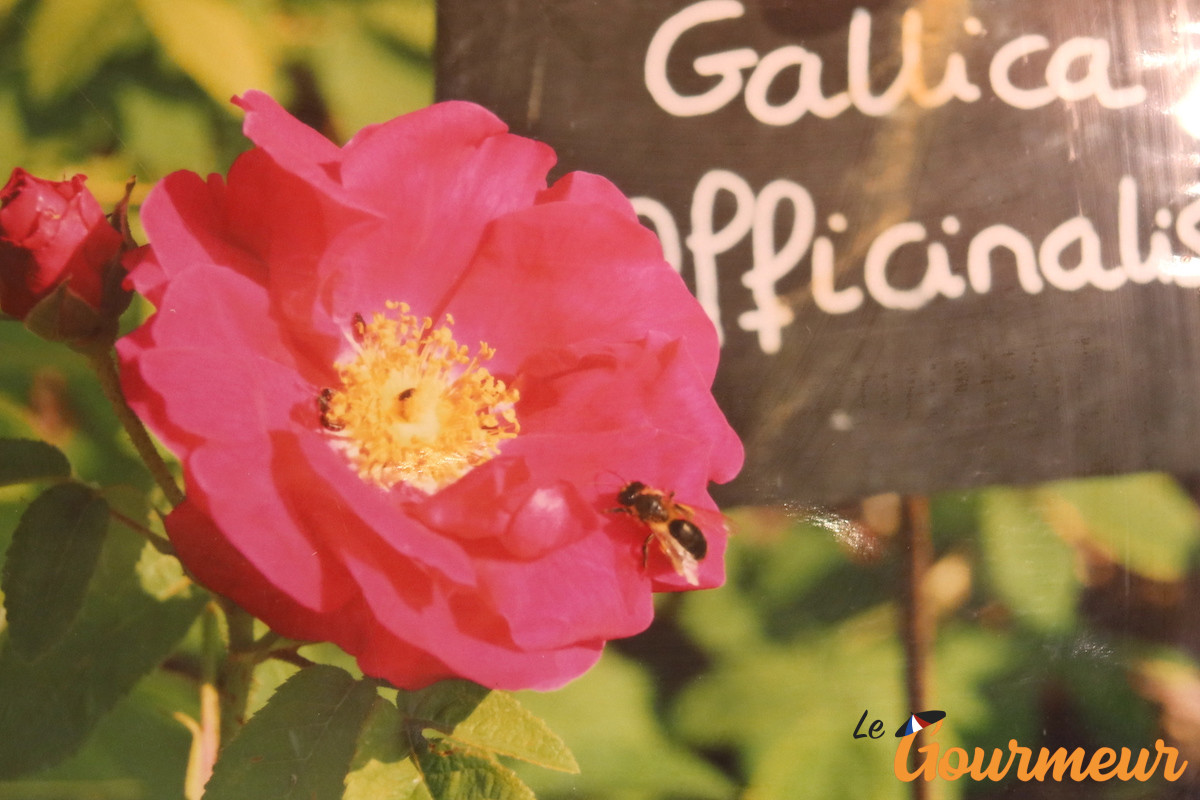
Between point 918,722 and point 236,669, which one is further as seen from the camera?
point 918,722

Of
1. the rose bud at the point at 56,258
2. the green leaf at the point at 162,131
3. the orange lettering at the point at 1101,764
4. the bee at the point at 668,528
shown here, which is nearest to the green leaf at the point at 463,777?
the bee at the point at 668,528

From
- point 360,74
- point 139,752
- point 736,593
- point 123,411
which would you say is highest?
point 360,74

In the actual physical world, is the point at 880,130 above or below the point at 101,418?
above

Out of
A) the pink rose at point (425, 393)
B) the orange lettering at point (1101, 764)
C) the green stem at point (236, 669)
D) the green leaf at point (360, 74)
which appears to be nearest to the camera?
the pink rose at point (425, 393)

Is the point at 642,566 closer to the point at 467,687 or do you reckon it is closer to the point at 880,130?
the point at 467,687

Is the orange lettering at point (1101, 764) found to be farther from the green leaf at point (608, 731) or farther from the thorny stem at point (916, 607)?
the green leaf at point (608, 731)

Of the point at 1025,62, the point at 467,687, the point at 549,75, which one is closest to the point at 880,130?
the point at 1025,62

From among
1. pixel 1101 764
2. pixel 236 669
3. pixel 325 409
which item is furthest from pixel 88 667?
pixel 1101 764

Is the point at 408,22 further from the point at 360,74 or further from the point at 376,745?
the point at 376,745
